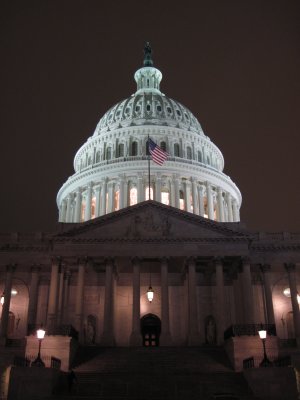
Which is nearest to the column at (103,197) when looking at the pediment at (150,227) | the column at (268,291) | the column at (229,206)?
the column at (229,206)

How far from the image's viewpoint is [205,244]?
168 ft

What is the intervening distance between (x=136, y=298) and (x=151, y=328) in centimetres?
960

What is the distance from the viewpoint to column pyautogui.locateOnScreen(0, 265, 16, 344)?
2035 inches

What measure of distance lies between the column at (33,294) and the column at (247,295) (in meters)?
21.5

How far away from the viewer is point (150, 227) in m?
51.9

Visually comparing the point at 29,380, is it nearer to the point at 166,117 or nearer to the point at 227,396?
the point at 227,396

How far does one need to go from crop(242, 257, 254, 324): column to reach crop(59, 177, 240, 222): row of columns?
87.8ft

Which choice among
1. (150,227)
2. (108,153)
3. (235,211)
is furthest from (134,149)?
(150,227)

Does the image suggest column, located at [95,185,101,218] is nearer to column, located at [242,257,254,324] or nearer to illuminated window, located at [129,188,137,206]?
illuminated window, located at [129,188,137,206]

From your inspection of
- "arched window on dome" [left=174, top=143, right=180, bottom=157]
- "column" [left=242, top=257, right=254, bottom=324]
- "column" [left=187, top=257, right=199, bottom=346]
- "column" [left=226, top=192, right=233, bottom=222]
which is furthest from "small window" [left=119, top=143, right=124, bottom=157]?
"column" [left=242, top=257, right=254, bottom=324]

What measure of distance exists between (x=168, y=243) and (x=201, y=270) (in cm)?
842

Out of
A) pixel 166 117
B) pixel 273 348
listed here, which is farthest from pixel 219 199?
pixel 273 348

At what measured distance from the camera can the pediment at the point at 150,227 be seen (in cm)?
5112

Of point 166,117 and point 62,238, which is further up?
point 166,117
